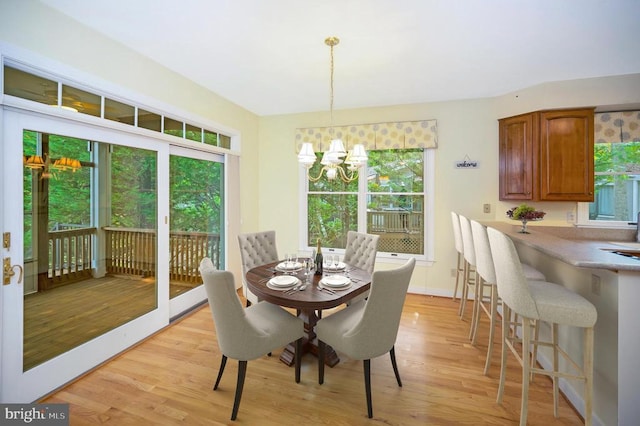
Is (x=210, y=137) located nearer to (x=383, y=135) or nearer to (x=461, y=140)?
(x=383, y=135)

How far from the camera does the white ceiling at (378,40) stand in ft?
6.47

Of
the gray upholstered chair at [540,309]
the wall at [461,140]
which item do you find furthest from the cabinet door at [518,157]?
the gray upholstered chair at [540,309]

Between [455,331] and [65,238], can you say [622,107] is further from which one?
[65,238]

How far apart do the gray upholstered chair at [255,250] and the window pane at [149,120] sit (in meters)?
1.43

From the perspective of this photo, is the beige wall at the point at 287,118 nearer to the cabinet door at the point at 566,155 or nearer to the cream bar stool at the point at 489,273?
the cabinet door at the point at 566,155

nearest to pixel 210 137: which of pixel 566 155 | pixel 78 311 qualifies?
pixel 78 311

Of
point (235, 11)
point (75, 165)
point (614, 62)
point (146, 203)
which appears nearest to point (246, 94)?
point (235, 11)

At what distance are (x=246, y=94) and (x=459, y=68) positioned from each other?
2.61 m

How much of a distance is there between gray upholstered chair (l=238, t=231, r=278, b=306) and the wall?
51.0 inches

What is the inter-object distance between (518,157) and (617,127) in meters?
1.09

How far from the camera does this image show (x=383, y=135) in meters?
4.04

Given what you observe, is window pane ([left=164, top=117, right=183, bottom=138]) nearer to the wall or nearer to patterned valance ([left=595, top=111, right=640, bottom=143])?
the wall

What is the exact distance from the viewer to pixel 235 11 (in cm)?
202

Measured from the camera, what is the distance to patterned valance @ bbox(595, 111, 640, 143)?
10.5ft
